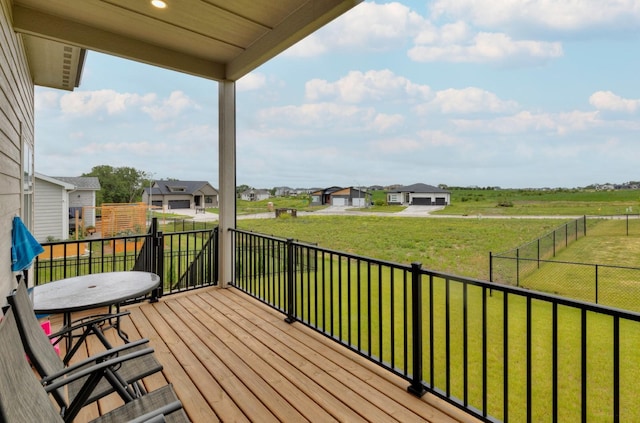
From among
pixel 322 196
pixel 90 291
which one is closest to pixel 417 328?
pixel 322 196

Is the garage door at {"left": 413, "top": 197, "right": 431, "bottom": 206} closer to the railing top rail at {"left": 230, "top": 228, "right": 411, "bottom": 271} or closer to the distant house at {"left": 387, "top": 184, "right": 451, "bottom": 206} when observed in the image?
the distant house at {"left": 387, "top": 184, "right": 451, "bottom": 206}

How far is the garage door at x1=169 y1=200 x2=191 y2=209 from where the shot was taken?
4.17 meters

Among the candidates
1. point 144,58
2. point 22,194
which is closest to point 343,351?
point 22,194

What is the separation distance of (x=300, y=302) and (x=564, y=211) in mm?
2422

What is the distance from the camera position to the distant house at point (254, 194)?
4.30 metres

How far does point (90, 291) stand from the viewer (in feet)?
7.97

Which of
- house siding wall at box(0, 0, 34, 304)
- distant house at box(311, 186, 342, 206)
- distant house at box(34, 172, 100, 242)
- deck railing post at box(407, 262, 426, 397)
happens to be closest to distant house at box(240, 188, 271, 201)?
distant house at box(311, 186, 342, 206)

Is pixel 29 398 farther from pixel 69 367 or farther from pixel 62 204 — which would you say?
pixel 62 204

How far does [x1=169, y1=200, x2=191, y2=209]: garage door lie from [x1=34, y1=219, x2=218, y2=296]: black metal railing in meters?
0.35

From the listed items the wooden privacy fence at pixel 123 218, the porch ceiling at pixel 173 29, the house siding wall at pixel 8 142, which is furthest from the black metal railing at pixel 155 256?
the porch ceiling at pixel 173 29

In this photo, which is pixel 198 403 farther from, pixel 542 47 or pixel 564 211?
pixel 542 47

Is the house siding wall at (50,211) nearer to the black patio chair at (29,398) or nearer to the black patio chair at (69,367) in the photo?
the black patio chair at (69,367)

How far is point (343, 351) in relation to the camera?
8.67 feet

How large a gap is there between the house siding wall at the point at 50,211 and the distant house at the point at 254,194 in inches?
81.6
